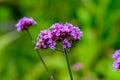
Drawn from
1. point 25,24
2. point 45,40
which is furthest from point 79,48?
point 45,40

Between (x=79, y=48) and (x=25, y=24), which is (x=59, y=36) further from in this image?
(x=79, y=48)

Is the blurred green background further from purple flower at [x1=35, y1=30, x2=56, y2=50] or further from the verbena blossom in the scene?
purple flower at [x1=35, y1=30, x2=56, y2=50]

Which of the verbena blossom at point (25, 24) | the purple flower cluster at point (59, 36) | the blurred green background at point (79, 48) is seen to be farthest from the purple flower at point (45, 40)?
the blurred green background at point (79, 48)

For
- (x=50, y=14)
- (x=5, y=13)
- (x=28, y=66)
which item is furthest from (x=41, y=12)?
(x=28, y=66)

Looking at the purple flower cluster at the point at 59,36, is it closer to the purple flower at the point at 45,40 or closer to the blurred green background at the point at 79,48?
the purple flower at the point at 45,40

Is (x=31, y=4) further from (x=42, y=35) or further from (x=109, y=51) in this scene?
(x=42, y=35)
